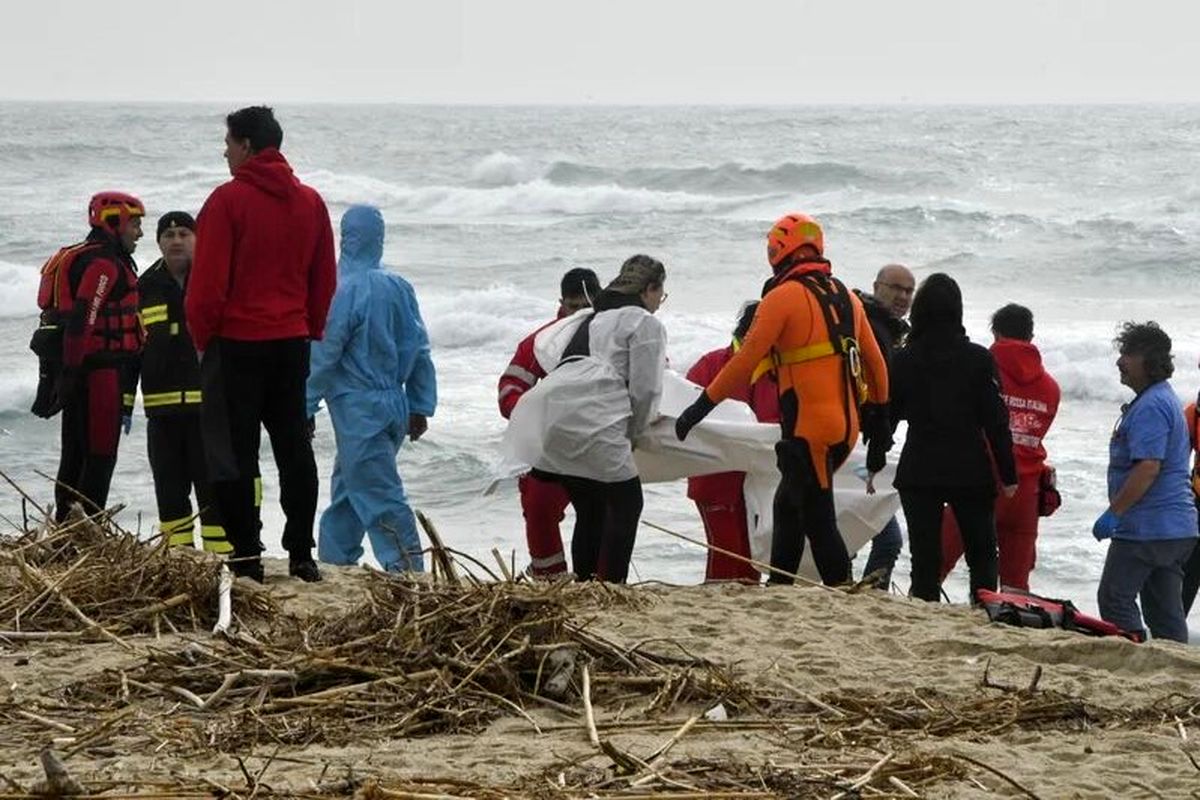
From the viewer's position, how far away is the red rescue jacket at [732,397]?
8.64 meters

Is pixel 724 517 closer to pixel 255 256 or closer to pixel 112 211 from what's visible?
pixel 255 256

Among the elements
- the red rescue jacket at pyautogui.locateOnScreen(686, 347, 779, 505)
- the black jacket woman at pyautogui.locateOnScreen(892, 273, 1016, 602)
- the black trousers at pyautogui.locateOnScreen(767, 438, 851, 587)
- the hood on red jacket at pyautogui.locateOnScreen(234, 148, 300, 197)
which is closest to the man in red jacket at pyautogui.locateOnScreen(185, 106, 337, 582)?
the hood on red jacket at pyautogui.locateOnScreen(234, 148, 300, 197)

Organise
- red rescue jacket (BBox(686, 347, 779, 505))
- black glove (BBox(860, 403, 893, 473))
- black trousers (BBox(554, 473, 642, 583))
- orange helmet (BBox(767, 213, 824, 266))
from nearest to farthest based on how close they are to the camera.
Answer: orange helmet (BBox(767, 213, 824, 266)) < black glove (BBox(860, 403, 893, 473)) < black trousers (BBox(554, 473, 642, 583)) < red rescue jacket (BBox(686, 347, 779, 505))

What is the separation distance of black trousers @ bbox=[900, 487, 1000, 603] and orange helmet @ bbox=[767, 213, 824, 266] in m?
1.13

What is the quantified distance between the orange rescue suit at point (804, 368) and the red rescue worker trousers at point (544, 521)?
1.02 meters

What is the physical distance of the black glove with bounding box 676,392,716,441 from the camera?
7695 millimetres

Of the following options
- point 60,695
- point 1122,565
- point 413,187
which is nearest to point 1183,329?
point 1122,565

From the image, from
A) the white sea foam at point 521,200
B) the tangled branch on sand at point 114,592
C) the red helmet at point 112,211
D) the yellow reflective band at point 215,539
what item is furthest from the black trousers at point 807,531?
the white sea foam at point 521,200

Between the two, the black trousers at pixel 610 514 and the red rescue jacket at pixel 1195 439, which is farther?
the red rescue jacket at pixel 1195 439

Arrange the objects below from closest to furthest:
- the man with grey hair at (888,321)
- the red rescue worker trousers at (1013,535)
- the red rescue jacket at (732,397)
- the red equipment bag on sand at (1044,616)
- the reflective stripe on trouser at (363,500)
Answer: the red equipment bag on sand at (1044,616), the man with grey hair at (888,321), the red rescue worker trousers at (1013,535), the red rescue jacket at (732,397), the reflective stripe on trouser at (363,500)

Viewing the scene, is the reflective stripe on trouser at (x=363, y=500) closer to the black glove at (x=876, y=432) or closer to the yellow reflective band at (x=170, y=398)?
the yellow reflective band at (x=170, y=398)

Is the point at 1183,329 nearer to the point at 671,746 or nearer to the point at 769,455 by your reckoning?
the point at 769,455

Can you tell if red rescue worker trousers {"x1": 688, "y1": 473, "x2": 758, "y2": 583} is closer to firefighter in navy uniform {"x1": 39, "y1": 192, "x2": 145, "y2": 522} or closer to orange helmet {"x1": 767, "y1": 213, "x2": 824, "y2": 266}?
orange helmet {"x1": 767, "y1": 213, "x2": 824, "y2": 266}

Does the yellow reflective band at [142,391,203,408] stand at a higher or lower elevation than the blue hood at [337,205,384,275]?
lower
